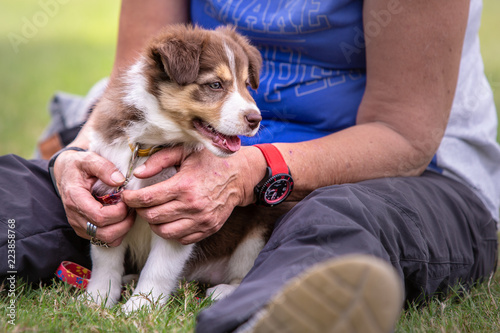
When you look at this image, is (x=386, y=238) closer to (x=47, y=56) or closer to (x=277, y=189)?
(x=277, y=189)

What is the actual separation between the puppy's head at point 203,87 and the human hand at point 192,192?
97 millimetres

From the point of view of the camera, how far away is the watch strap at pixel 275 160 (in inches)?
103

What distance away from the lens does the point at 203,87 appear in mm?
2551

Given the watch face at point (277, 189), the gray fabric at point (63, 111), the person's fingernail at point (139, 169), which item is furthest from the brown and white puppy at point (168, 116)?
the gray fabric at point (63, 111)

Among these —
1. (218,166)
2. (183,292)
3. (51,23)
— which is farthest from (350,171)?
(51,23)

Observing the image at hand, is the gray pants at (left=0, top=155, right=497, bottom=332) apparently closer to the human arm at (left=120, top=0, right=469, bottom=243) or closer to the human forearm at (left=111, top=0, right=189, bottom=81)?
the human arm at (left=120, top=0, right=469, bottom=243)

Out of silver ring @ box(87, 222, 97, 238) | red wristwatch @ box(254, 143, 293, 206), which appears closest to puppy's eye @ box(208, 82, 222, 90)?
red wristwatch @ box(254, 143, 293, 206)

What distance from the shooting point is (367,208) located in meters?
2.31

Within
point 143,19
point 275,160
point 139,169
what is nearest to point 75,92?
point 143,19

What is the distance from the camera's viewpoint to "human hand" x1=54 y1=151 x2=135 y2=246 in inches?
99.0

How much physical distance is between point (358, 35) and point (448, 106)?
1.95 ft

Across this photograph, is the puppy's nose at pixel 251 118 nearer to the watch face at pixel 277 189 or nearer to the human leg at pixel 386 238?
the watch face at pixel 277 189

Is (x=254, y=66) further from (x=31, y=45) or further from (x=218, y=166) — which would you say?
(x=31, y=45)

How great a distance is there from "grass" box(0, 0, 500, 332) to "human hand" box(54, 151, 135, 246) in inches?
→ 12.4
